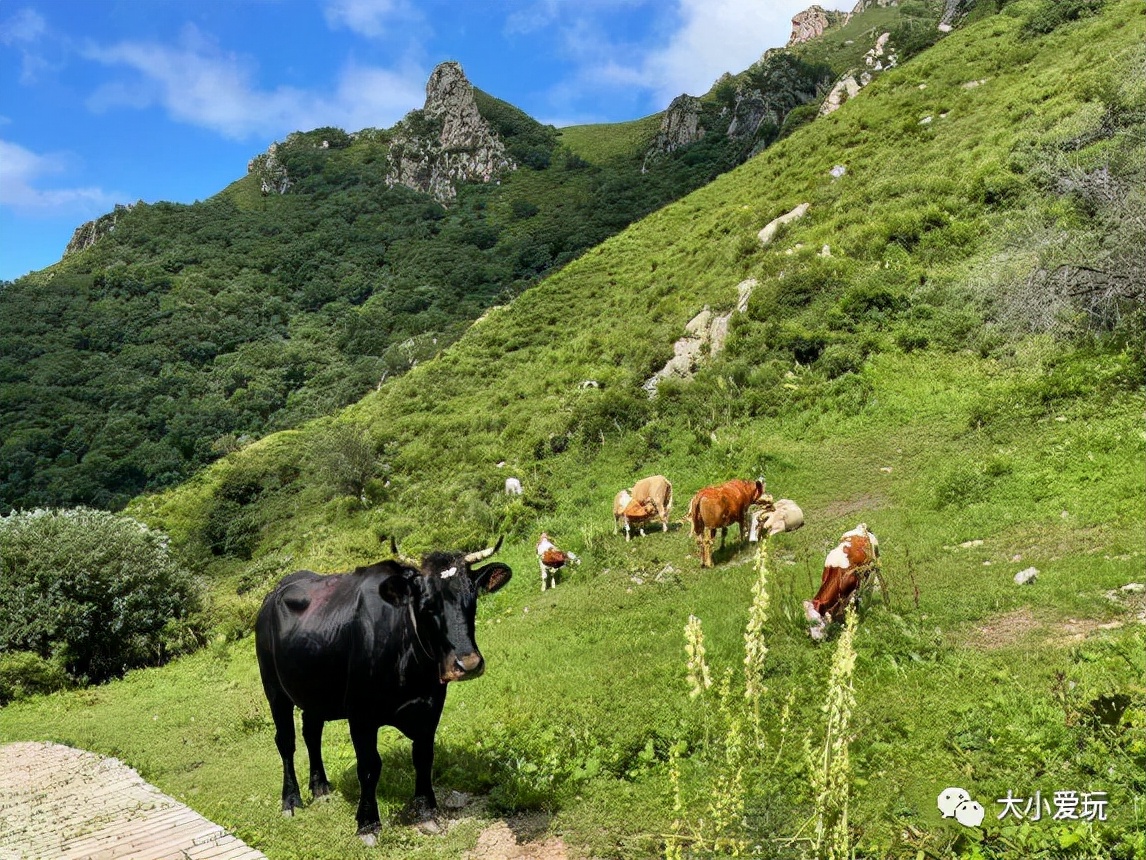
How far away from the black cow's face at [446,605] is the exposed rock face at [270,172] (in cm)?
13018

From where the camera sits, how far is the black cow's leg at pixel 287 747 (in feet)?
24.3

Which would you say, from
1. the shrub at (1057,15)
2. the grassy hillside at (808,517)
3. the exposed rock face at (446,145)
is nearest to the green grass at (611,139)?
the exposed rock face at (446,145)

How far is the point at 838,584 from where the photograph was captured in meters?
8.66

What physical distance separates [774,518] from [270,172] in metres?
134

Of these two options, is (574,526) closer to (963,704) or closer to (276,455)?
→ (963,704)

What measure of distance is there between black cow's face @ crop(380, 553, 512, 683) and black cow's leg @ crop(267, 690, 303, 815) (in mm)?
2509

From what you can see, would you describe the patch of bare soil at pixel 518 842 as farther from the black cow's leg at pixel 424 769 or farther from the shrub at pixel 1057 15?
the shrub at pixel 1057 15

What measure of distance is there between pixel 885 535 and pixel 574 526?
764cm

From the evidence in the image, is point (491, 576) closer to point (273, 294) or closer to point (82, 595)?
point (82, 595)

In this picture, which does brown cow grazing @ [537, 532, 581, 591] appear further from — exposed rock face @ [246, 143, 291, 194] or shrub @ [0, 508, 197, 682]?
exposed rock face @ [246, 143, 291, 194]

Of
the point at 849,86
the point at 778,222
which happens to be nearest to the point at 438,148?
the point at 849,86

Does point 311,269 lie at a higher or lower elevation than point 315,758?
higher

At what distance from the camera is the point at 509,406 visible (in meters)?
27.6

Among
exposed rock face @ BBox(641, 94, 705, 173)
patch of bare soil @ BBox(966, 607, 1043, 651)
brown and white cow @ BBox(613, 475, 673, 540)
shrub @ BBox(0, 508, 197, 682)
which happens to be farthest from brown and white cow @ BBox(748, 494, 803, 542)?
exposed rock face @ BBox(641, 94, 705, 173)
